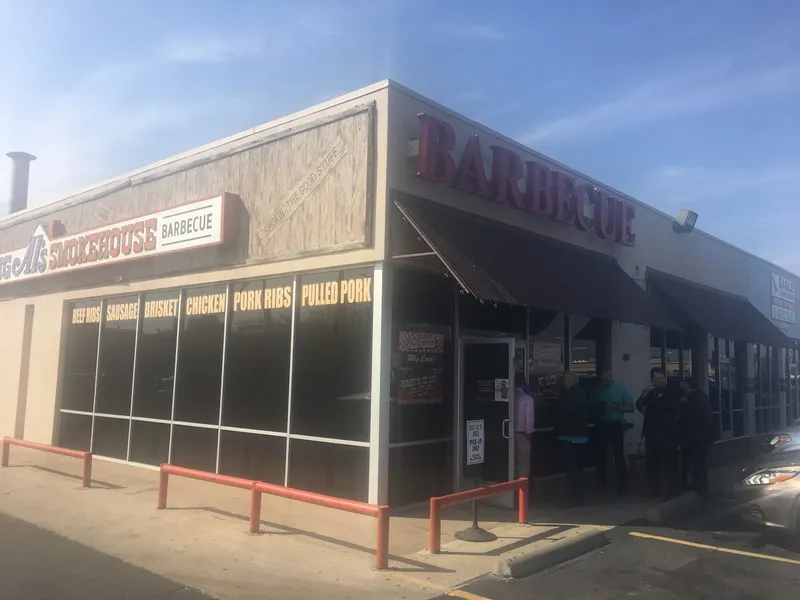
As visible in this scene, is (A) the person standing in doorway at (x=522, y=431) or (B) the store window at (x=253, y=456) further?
(B) the store window at (x=253, y=456)

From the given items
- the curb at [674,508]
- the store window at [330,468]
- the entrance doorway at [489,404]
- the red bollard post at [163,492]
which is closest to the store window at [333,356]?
the store window at [330,468]

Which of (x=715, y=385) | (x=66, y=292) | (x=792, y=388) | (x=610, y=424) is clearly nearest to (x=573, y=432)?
(x=610, y=424)

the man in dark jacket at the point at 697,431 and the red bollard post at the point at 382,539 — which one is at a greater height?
the man in dark jacket at the point at 697,431

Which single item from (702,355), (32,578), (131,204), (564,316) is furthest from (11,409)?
(702,355)

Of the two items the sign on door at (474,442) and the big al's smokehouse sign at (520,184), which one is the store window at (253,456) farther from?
the big al's smokehouse sign at (520,184)

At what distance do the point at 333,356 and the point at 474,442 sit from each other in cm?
258

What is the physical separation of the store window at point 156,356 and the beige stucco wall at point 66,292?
36 centimetres

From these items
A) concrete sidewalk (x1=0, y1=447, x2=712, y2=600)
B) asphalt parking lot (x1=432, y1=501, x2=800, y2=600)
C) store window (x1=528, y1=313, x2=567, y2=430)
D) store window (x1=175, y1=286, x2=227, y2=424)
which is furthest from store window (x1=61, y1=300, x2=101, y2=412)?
asphalt parking lot (x1=432, y1=501, x2=800, y2=600)

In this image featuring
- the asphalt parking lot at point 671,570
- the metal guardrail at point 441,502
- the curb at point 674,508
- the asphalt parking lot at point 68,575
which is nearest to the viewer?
the asphalt parking lot at point 68,575

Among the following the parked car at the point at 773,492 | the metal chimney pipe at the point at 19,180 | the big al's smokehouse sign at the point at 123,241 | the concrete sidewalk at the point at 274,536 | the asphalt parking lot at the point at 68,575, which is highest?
the metal chimney pipe at the point at 19,180

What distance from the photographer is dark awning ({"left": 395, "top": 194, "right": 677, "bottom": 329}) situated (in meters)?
8.67

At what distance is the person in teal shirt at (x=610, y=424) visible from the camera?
10.7 m

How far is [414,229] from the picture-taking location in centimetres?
927

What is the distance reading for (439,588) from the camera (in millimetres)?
Answer: 6047
